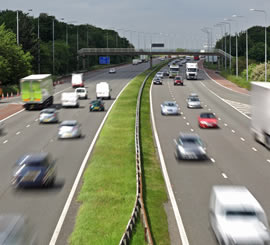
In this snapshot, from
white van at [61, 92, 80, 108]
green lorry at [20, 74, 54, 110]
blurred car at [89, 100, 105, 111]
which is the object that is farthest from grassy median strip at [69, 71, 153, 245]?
white van at [61, 92, 80, 108]

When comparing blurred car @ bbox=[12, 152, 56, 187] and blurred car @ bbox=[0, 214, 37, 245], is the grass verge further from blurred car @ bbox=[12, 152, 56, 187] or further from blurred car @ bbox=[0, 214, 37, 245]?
blurred car @ bbox=[0, 214, 37, 245]

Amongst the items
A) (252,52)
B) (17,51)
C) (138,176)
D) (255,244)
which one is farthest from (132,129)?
(252,52)

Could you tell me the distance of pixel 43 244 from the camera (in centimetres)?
1848

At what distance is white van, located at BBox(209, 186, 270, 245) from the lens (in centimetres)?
1641

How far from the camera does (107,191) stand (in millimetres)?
24516

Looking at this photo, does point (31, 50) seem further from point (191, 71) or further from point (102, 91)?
point (102, 91)

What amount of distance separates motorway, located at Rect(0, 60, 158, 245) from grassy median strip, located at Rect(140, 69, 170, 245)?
3979 millimetres

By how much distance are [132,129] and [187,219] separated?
23.8m

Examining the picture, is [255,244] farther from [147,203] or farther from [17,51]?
[17,51]

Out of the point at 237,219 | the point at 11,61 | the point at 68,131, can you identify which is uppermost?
the point at 11,61

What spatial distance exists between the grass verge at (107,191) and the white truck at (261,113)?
918cm

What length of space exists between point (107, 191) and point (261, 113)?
15761 mm

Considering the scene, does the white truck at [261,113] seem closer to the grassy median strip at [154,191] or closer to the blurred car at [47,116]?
the grassy median strip at [154,191]

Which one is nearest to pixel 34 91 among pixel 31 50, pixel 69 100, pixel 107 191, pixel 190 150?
pixel 69 100
